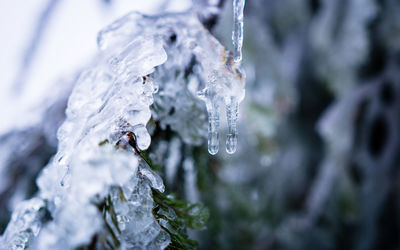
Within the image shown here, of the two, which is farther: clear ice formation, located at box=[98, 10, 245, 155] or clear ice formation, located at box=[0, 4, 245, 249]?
clear ice formation, located at box=[98, 10, 245, 155]

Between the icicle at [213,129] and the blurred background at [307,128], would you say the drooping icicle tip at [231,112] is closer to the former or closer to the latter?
the icicle at [213,129]

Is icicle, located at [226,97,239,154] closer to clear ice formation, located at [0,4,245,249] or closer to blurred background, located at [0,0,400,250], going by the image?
clear ice formation, located at [0,4,245,249]

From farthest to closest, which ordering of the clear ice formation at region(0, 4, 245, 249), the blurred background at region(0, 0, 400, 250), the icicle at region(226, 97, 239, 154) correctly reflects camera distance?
the blurred background at region(0, 0, 400, 250)
the icicle at region(226, 97, 239, 154)
the clear ice formation at region(0, 4, 245, 249)

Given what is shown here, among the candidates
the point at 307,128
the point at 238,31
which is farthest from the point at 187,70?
the point at 307,128

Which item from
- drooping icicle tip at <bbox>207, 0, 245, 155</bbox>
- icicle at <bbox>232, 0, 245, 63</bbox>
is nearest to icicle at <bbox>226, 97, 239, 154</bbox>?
drooping icicle tip at <bbox>207, 0, 245, 155</bbox>

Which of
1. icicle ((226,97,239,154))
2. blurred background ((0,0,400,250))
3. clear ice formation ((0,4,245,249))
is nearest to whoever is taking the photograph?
clear ice formation ((0,4,245,249))

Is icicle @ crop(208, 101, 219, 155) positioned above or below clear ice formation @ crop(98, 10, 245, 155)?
below

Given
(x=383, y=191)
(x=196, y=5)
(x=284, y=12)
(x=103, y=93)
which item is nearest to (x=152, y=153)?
(x=103, y=93)

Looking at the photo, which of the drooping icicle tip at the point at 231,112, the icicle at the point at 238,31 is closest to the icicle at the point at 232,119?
the drooping icicle tip at the point at 231,112

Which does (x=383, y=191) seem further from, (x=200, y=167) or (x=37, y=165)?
(x=37, y=165)
